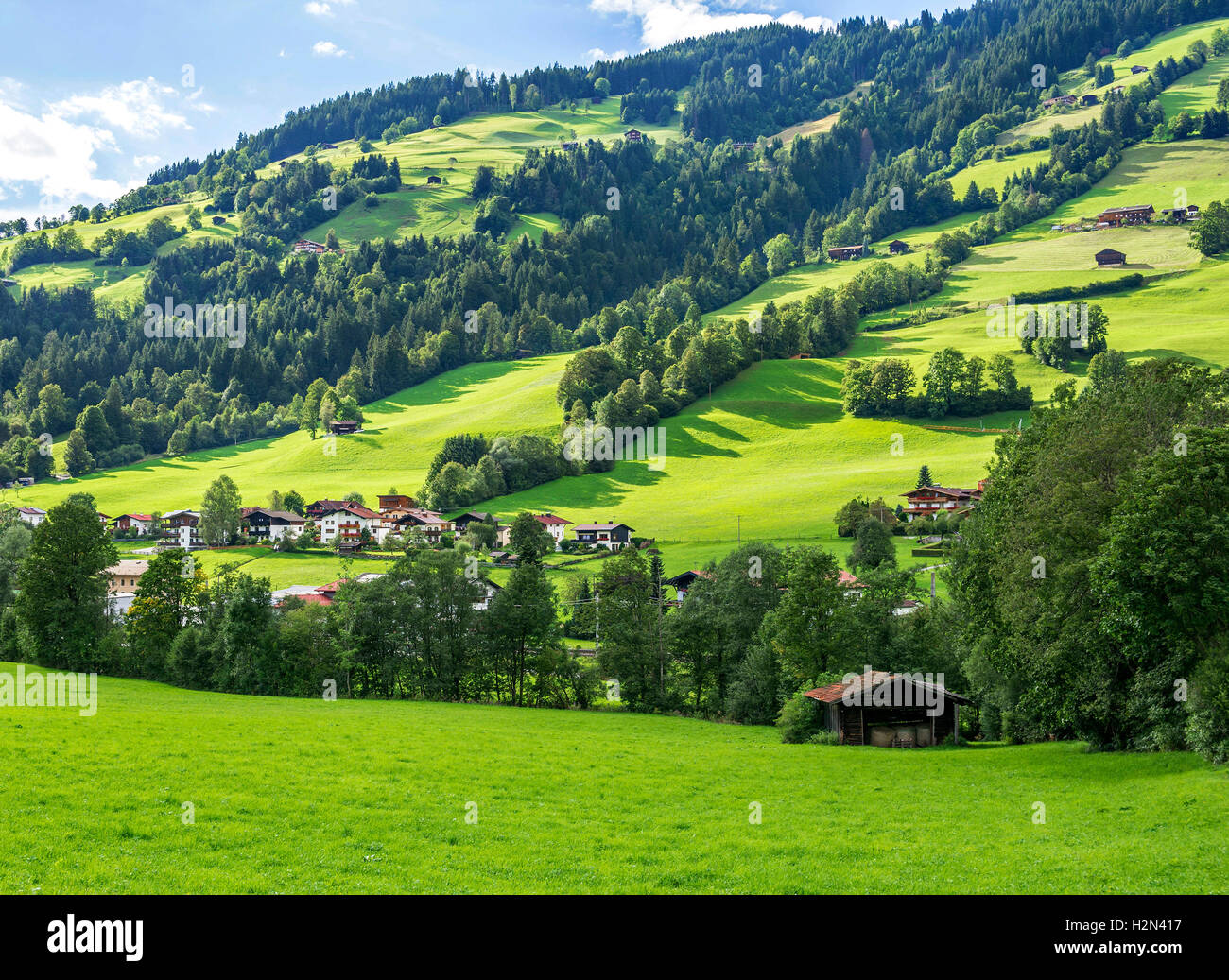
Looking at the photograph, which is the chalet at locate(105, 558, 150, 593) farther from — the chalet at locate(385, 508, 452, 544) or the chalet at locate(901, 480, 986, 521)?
the chalet at locate(901, 480, 986, 521)

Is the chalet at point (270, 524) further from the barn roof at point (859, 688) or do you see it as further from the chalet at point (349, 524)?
the barn roof at point (859, 688)

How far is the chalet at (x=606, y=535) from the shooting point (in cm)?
10725

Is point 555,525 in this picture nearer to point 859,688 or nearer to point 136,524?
point 136,524

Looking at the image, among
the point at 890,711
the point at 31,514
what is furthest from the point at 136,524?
the point at 890,711

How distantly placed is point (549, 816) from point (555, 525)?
300ft

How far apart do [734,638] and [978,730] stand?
50.9 feet

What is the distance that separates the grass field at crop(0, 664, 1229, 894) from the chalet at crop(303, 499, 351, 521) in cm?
9011

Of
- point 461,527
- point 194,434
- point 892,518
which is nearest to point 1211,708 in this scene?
point 892,518

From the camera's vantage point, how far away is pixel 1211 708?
91.7 ft

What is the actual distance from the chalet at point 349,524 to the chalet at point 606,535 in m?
27.9

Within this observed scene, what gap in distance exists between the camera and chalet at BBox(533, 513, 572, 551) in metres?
111

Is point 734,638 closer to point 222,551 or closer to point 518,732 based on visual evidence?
point 518,732

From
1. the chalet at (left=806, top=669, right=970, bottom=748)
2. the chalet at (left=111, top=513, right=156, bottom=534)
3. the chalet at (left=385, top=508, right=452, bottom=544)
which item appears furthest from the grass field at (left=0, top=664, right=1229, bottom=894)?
the chalet at (left=111, top=513, right=156, bottom=534)

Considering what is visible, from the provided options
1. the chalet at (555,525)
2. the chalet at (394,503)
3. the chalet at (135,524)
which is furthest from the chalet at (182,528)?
the chalet at (555,525)
